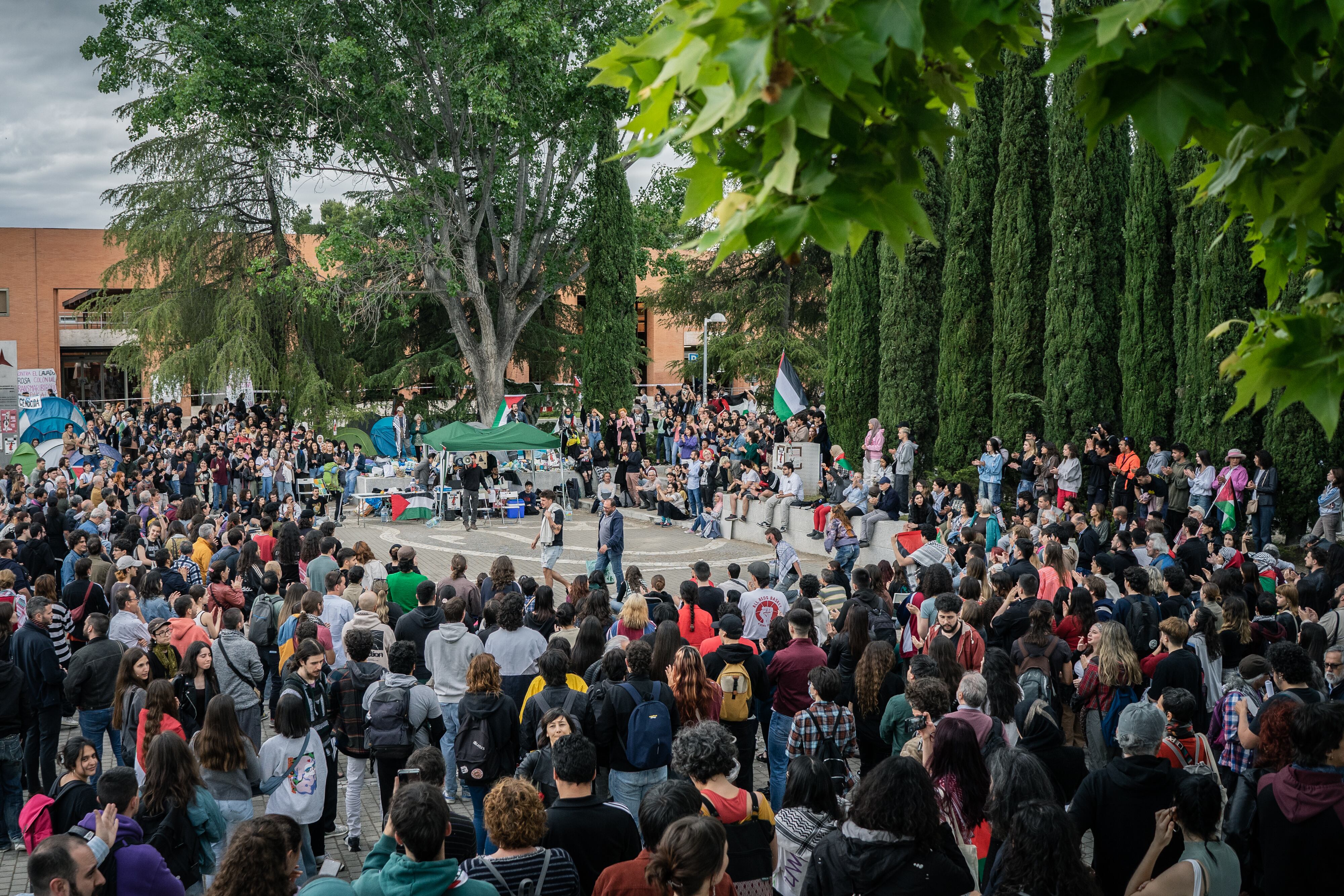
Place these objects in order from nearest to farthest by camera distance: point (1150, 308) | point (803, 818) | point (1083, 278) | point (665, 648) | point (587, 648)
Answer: point (803, 818) < point (665, 648) < point (587, 648) < point (1150, 308) < point (1083, 278)

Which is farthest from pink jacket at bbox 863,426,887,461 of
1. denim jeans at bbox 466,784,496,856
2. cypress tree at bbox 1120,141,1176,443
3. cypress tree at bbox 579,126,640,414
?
denim jeans at bbox 466,784,496,856

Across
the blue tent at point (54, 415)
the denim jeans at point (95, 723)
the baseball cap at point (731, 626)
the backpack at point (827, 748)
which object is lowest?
the denim jeans at point (95, 723)

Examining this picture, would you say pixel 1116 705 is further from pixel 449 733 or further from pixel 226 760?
pixel 226 760

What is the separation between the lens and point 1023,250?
20.7 m

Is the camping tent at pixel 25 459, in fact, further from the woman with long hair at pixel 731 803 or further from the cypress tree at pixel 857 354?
the woman with long hair at pixel 731 803

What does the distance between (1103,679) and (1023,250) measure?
50.5ft

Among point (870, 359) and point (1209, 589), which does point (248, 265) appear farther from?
point (1209, 589)

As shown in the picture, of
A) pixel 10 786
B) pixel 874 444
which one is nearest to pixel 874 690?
pixel 10 786

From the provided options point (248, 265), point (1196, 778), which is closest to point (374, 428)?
point (248, 265)

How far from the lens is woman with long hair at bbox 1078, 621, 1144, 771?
684 centimetres

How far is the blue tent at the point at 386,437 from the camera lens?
105ft

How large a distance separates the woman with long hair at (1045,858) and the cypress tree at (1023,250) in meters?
17.3

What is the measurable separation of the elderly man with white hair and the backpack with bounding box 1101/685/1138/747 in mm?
1988

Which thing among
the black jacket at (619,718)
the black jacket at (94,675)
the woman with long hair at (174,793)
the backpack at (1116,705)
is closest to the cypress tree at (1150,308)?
the backpack at (1116,705)
